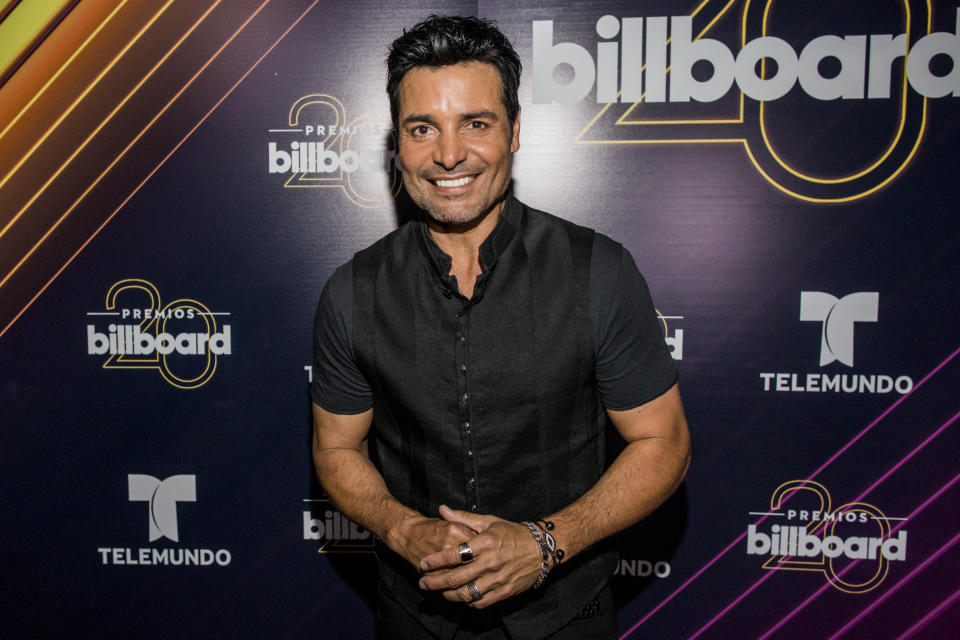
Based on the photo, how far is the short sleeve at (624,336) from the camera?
3.91 ft

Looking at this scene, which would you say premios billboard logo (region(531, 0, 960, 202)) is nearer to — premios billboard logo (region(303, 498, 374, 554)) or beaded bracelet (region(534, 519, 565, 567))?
beaded bracelet (region(534, 519, 565, 567))

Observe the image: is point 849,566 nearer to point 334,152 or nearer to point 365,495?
point 365,495

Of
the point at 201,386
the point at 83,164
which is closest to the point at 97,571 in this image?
the point at 201,386

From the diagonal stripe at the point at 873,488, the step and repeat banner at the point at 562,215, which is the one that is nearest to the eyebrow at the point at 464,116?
the step and repeat banner at the point at 562,215

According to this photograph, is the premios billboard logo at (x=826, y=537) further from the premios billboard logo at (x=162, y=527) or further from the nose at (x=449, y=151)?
the premios billboard logo at (x=162, y=527)

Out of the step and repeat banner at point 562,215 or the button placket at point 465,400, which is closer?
the button placket at point 465,400

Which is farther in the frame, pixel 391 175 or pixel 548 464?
pixel 391 175

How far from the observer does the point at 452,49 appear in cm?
118

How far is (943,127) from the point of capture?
5.47 feet

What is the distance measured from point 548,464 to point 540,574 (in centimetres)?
22

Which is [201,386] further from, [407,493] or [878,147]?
[878,147]

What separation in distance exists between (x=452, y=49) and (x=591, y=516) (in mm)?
970

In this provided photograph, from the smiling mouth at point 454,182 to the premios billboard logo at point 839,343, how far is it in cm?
112

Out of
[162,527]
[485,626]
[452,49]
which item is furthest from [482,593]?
[162,527]
